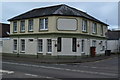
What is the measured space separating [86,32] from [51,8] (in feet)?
21.6

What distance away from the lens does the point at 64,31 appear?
30609 mm

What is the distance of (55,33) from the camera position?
3016 centimetres

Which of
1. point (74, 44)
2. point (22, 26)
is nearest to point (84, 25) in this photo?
point (74, 44)

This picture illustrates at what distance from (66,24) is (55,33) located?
209 centimetres

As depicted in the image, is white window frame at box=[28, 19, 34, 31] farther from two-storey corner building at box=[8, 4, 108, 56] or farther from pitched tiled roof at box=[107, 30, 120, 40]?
pitched tiled roof at box=[107, 30, 120, 40]

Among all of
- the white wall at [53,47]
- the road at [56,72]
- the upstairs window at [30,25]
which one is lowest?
the road at [56,72]

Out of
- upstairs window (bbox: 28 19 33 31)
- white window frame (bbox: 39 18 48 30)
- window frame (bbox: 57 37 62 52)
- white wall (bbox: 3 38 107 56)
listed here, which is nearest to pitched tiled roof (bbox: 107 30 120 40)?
white wall (bbox: 3 38 107 56)

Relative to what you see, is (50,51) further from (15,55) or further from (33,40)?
(15,55)

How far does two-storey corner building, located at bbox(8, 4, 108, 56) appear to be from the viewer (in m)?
30.5

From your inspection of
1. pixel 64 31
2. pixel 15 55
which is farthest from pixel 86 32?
pixel 15 55

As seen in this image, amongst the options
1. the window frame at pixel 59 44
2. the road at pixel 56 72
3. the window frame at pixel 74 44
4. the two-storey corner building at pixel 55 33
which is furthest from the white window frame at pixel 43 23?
the road at pixel 56 72

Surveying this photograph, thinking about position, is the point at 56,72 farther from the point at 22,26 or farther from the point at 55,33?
the point at 22,26

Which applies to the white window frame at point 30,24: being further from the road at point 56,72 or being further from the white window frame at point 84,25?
the road at point 56,72

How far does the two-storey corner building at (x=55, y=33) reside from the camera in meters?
30.5
